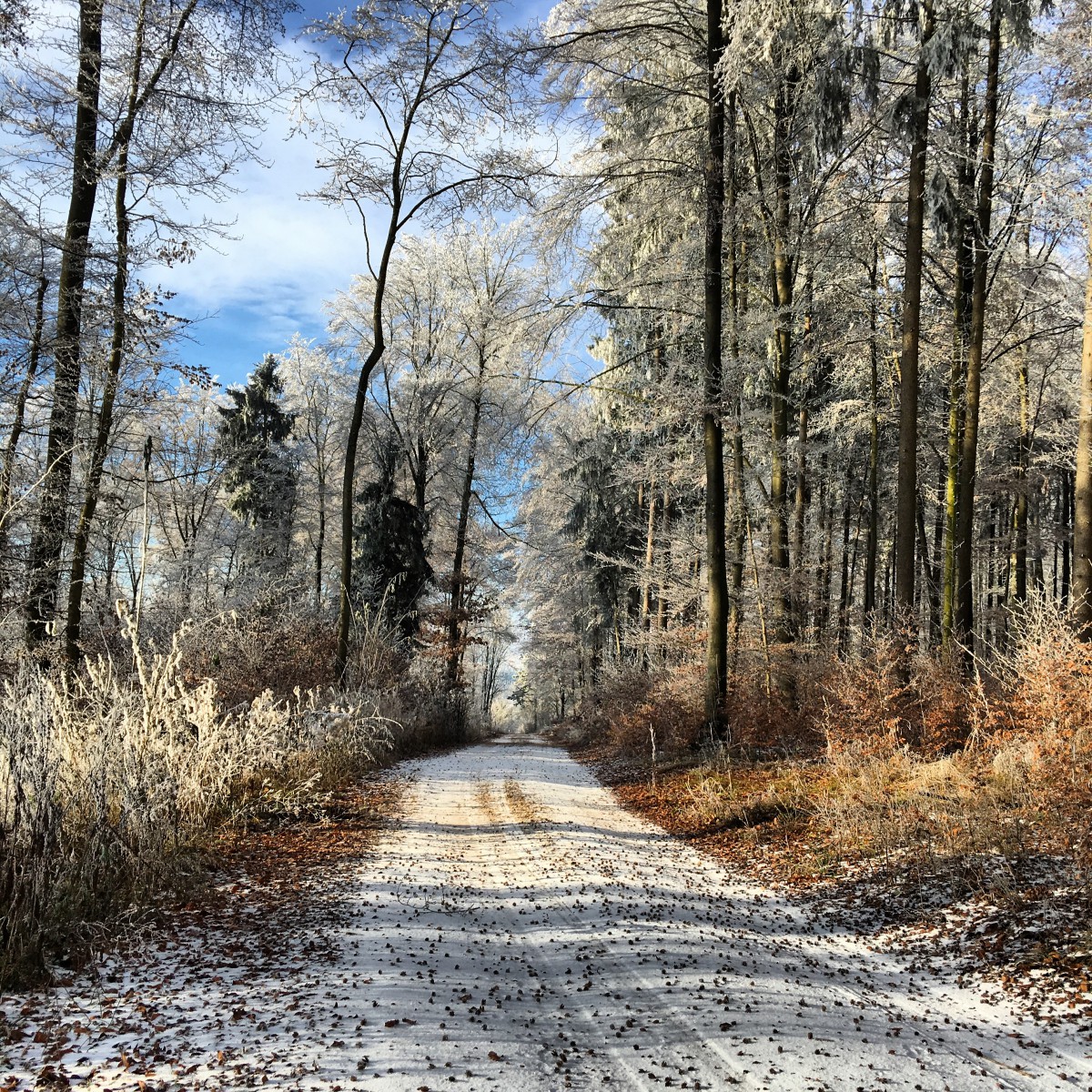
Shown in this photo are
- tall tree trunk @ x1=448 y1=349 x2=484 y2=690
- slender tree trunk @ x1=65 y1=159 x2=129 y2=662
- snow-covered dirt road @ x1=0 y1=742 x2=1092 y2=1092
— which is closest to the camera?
snow-covered dirt road @ x1=0 y1=742 x2=1092 y2=1092

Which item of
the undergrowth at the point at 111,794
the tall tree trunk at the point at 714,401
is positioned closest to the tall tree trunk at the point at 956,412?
the tall tree trunk at the point at 714,401

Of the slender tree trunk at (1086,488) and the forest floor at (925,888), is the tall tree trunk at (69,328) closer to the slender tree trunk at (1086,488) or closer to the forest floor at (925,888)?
the forest floor at (925,888)

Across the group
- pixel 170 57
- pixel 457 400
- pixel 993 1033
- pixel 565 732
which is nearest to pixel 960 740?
pixel 993 1033

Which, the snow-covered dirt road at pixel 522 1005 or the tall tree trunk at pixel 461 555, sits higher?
the tall tree trunk at pixel 461 555

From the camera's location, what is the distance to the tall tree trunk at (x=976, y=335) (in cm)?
1240

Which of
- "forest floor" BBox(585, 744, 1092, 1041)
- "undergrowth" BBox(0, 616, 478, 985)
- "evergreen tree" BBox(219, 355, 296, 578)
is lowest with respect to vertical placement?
"forest floor" BBox(585, 744, 1092, 1041)

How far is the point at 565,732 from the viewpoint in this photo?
92.7ft

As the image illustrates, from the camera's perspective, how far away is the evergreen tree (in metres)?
26.8

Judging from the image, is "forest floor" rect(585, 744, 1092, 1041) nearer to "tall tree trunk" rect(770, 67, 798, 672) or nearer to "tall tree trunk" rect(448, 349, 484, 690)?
"tall tree trunk" rect(770, 67, 798, 672)

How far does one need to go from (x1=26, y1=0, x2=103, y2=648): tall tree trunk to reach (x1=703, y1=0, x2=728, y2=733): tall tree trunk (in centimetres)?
862

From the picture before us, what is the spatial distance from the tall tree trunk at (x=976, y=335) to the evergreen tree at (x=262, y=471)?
20931 millimetres

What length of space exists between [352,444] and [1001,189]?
39.2 feet

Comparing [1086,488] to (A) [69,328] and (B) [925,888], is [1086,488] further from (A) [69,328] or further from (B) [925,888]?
(A) [69,328]

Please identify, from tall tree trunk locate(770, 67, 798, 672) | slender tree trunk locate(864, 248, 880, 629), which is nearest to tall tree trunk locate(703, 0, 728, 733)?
tall tree trunk locate(770, 67, 798, 672)
